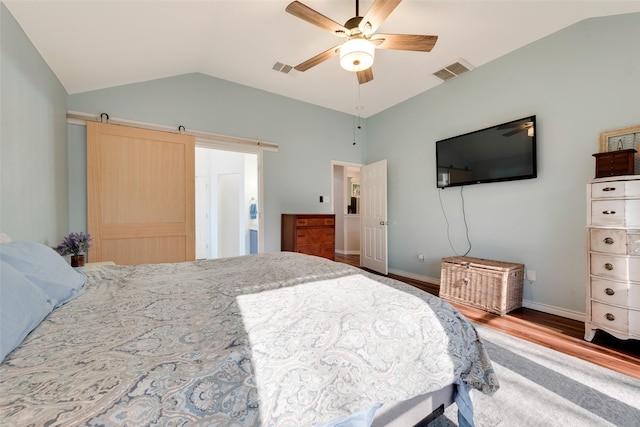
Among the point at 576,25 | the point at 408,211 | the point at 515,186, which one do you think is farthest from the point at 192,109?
the point at 576,25

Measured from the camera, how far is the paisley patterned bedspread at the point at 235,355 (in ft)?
1.89

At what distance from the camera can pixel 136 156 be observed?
3105mm

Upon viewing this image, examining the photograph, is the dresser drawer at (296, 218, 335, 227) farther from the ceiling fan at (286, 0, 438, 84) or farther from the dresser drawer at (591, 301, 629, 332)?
the dresser drawer at (591, 301, 629, 332)

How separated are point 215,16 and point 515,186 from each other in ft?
11.8

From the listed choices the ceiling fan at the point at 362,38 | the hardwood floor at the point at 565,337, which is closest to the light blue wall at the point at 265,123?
the ceiling fan at the point at 362,38

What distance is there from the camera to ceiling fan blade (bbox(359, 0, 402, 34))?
1751 mm

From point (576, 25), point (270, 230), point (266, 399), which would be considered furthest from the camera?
point (270, 230)

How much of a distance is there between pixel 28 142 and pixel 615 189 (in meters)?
4.41

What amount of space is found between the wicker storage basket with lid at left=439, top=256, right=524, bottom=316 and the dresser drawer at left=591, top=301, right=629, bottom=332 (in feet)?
2.16

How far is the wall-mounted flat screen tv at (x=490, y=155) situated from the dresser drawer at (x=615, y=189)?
2.32ft

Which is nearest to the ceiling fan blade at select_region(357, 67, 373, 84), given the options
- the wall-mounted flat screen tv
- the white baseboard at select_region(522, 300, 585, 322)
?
the wall-mounted flat screen tv

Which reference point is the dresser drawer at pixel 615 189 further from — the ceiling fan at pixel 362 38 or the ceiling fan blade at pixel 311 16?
the ceiling fan blade at pixel 311 16

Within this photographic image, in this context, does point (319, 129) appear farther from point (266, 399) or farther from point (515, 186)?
point (266, 399)

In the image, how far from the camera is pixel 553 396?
1.52 metres
